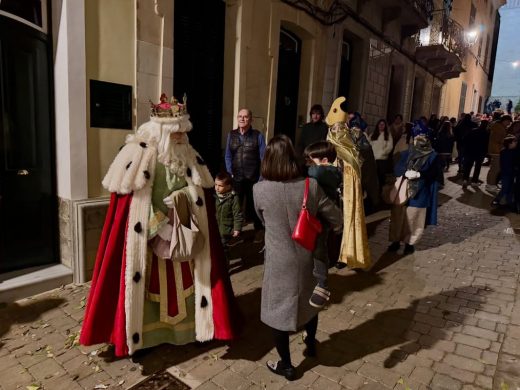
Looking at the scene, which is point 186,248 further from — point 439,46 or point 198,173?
point 439,46

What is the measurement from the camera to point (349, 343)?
3381 mm

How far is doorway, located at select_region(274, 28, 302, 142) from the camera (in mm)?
8070

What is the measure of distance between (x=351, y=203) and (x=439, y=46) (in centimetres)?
1194

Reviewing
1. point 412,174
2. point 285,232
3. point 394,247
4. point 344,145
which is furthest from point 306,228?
point 394,247

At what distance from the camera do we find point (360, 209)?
15.6 ft

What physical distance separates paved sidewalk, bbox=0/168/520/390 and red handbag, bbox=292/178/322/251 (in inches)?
44.1

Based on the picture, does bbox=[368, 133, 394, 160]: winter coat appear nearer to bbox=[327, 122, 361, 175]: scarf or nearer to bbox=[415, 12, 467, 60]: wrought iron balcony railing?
bbox=[327, 122, 361, 175]: scarf

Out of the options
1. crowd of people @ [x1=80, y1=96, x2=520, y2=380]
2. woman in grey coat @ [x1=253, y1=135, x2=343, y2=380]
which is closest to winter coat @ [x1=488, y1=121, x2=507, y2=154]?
crowd of people @ [x1=80, y1=96, x2=520, y2=380]

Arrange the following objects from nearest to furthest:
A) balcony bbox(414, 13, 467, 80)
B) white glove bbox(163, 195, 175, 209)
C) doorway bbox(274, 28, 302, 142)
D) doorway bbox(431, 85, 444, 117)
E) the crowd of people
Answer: the crowd of people
white glove bbox(163, 195, 175, 209)
doorway bbox(274, 28, 302, 142)
balcony bbox(414, 13, 467, 80)
doorway bbox(431, 85, 444, 117)

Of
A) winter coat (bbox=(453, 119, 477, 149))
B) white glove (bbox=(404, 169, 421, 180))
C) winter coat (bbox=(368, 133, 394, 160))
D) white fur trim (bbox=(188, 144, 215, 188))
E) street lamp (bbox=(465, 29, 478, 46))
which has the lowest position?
white glove (bbox=(404, 169, 421, 180))

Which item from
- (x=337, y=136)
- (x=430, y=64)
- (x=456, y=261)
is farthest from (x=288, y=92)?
(x=430, y=64)

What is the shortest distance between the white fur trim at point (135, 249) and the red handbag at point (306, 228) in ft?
3.54

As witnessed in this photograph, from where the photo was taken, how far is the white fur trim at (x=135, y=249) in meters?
2.72

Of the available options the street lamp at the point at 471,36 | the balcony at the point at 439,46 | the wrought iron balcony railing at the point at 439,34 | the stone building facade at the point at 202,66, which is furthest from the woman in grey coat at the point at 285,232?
the street lamp at the point at 471,36
